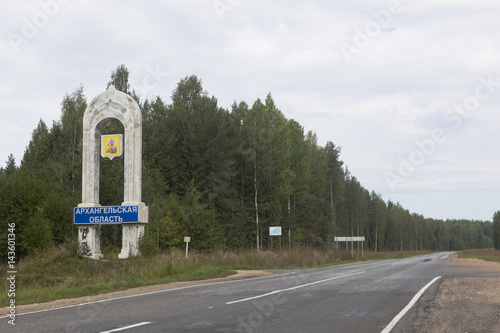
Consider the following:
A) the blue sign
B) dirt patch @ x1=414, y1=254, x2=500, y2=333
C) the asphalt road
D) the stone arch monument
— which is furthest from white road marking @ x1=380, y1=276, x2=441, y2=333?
the stone arch monument

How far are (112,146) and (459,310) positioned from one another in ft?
68.2

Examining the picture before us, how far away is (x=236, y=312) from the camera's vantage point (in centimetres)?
1021

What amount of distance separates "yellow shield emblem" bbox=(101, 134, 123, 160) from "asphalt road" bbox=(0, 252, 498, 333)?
13285 millimetres

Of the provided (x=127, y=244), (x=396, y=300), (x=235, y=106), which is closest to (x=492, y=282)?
(x=396, y=300)

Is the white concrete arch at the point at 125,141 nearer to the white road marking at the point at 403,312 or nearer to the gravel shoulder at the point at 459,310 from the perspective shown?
the white road marking at the point at 403,312

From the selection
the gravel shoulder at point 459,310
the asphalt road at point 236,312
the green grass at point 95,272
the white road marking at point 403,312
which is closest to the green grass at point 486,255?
the green grass at point 95,272

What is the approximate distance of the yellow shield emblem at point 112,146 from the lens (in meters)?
26.4

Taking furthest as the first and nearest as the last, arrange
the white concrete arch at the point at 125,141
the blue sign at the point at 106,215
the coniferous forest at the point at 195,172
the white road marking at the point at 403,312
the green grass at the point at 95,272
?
the coniferous forest at the point at 195,172 → the white concrete arch at the point at 125,141 → the blue sign at the point at 106,215 → the green grass at the point at 95,272 → the white road marking at the point at 403,312

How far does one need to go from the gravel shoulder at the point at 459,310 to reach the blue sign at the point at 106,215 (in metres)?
16.0

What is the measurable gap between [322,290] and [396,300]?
2.97 metres

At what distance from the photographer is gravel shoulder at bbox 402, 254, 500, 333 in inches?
328

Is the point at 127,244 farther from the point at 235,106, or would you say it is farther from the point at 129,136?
the point at 235,106

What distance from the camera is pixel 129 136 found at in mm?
26453

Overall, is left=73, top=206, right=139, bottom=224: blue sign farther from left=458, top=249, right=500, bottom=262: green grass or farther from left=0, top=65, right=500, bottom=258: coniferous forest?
left=458, top=249, right=500, bottom=262: green grass
